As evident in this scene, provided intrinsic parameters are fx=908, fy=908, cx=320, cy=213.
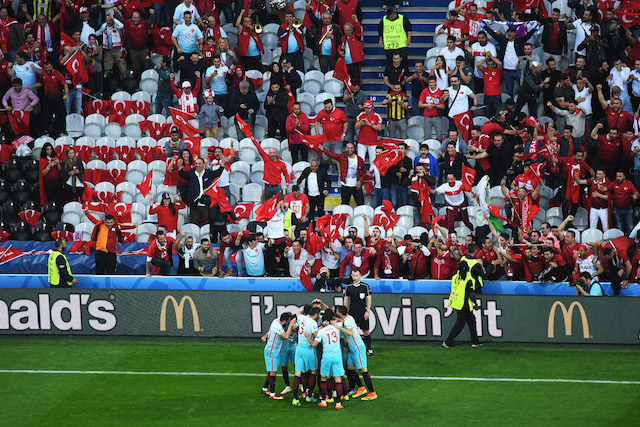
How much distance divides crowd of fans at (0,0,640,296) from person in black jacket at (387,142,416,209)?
4 centimetres

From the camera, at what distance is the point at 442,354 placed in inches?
629

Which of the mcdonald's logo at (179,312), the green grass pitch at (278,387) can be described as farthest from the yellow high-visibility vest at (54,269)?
the mcdonald's logo at (179,312)

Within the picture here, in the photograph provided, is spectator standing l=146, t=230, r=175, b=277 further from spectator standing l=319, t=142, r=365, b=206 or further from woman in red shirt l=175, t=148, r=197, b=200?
spectator standing l=319, t=142, r=365, b=206

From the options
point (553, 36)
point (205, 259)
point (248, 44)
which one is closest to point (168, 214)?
point (205, 259)

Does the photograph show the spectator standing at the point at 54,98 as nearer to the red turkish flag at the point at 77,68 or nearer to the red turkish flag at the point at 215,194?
the red turkish flag at the point at 77,68

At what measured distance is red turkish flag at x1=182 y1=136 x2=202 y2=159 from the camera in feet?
66.9

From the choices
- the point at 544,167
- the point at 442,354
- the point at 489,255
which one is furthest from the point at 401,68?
the point at 442,354

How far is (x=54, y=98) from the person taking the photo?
70.6ft

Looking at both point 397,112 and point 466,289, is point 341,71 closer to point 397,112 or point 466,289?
point 397,112

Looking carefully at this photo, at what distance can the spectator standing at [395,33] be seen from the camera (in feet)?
70.4

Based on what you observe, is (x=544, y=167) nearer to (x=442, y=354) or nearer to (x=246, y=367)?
(x=442, y=354)

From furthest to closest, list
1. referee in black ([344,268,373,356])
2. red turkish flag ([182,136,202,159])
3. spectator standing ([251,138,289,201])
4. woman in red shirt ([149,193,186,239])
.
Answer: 1. red turkish flag ([182,136,202,159])
2. spectator standing ([251,138,289,201])
3. woman in red shirt ([149,193,186,239])
4. referee in black ([344,268,373,356])

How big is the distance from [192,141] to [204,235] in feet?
8.59

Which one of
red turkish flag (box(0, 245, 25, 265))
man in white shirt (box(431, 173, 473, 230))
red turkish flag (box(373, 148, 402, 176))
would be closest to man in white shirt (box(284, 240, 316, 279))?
red turkish flag (box(373, 148, 402, 176))
